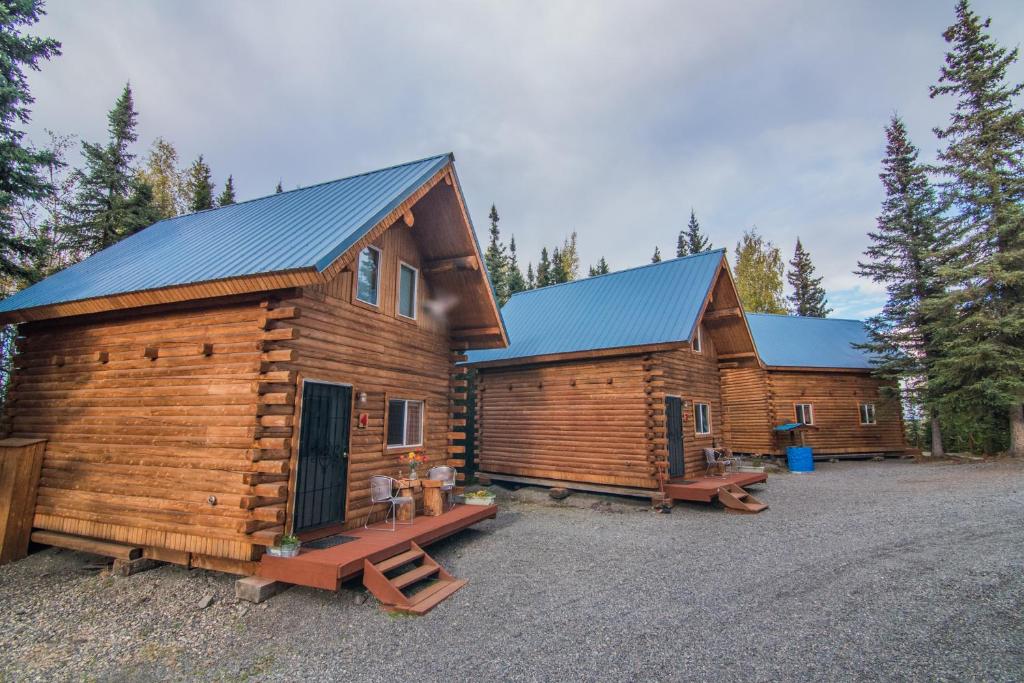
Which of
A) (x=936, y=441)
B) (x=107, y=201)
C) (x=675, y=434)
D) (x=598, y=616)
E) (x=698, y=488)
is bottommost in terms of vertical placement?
(x=598, y=616)

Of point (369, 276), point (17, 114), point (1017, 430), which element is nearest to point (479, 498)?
point (369, 276)

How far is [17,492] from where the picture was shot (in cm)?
781

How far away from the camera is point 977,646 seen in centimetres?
456

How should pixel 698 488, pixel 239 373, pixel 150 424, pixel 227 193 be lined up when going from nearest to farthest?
1. pixel 239 373
2. pixel 150 424
3. pixel 698 488
4. pixel 227 193

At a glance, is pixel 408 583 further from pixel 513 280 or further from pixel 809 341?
pixel 513 280

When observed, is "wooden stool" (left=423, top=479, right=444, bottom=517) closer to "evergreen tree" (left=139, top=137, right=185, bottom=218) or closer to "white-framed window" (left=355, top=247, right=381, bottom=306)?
"white-framed window" (left=355, top=247, right=381, bottom=306)

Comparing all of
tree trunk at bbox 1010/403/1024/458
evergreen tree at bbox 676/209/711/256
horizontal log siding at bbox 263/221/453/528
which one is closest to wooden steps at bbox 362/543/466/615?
horizontal log siding at bbox 263/221/453/528

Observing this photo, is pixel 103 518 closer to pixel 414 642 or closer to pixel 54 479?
pixel 54 479

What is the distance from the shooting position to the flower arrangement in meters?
8.51

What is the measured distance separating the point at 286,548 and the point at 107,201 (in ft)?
73.2

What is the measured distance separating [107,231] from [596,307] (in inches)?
816

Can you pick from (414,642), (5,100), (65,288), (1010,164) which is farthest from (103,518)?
(1010,164)

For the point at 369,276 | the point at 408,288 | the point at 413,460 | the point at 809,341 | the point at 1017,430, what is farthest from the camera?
the point at 809,341

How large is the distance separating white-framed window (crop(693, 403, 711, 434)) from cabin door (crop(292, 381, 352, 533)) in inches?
412
